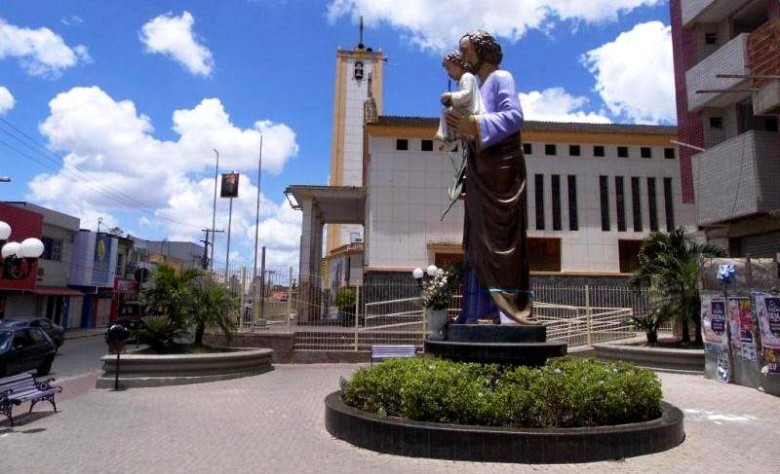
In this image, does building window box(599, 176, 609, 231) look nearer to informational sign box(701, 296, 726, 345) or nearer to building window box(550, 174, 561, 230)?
building window box(550, 174, 561, 230)

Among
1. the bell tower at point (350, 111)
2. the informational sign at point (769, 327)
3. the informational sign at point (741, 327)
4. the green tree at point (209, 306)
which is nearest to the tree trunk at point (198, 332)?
the green tree at point (209, 306)

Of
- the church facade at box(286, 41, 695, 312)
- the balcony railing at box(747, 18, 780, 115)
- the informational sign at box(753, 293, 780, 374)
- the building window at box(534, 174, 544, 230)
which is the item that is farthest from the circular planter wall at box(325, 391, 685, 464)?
the building window at box(534, 174, 544, 230)

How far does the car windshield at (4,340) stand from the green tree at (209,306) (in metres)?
4.53

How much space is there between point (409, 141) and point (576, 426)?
2201 cm

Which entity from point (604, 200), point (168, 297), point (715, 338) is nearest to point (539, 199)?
point (604, 200)

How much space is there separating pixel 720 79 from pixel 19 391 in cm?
1860

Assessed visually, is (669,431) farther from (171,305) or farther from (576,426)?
(171,305)

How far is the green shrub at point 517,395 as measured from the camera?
659cm

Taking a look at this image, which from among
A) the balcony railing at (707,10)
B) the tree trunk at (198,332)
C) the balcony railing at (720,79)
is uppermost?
the balcony railing at (707,10)

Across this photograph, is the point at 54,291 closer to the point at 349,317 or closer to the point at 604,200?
the point at 349,317

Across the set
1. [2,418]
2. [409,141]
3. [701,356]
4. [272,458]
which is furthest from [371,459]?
[409,141]

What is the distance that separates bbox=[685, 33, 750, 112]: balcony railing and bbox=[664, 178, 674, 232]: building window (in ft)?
35.5

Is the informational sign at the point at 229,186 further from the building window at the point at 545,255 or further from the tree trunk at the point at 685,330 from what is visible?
the tree trunk at the point at 685,330

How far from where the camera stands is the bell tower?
5159cm
